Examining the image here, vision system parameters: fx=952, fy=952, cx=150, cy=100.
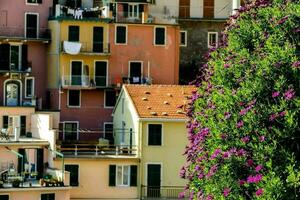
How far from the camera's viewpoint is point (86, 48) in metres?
66.9

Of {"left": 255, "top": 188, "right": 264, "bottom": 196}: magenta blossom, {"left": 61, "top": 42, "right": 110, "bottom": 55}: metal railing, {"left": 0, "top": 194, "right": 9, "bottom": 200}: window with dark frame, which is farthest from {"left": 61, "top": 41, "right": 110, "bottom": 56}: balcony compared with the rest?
{"left": 255, "top": 188, "right": 264, "bottom": 196}: magenta blossom

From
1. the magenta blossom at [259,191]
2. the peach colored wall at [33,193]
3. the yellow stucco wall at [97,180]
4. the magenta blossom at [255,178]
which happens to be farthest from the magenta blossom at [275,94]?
the yellow stucco wall at [97,180]

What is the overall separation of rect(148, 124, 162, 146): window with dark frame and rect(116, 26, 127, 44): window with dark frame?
47.7ft

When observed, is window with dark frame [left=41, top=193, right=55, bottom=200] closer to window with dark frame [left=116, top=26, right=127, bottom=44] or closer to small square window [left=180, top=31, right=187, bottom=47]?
window with dark frame [left=116, top=26, right=127, bottom=44]

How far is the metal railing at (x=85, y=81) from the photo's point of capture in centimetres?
6631

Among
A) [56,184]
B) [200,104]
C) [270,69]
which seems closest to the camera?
[270,69]

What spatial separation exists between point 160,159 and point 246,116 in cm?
3074

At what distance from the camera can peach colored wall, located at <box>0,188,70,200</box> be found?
50719 millimetres

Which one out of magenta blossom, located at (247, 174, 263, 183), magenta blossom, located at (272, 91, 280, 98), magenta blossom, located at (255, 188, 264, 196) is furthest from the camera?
magenta blossom, located at (272, 91, 280, 98)

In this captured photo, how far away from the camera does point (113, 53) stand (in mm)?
67188

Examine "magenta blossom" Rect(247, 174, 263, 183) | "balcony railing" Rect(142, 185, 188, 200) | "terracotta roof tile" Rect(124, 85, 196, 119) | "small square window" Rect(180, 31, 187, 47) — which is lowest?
"balcony railing" Rect(142, 185, 188, 200)

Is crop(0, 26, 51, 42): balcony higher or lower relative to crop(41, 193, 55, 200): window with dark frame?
higher

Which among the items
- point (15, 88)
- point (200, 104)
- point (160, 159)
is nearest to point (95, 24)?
point (15, 88)

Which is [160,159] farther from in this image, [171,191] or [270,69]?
[270,69]
